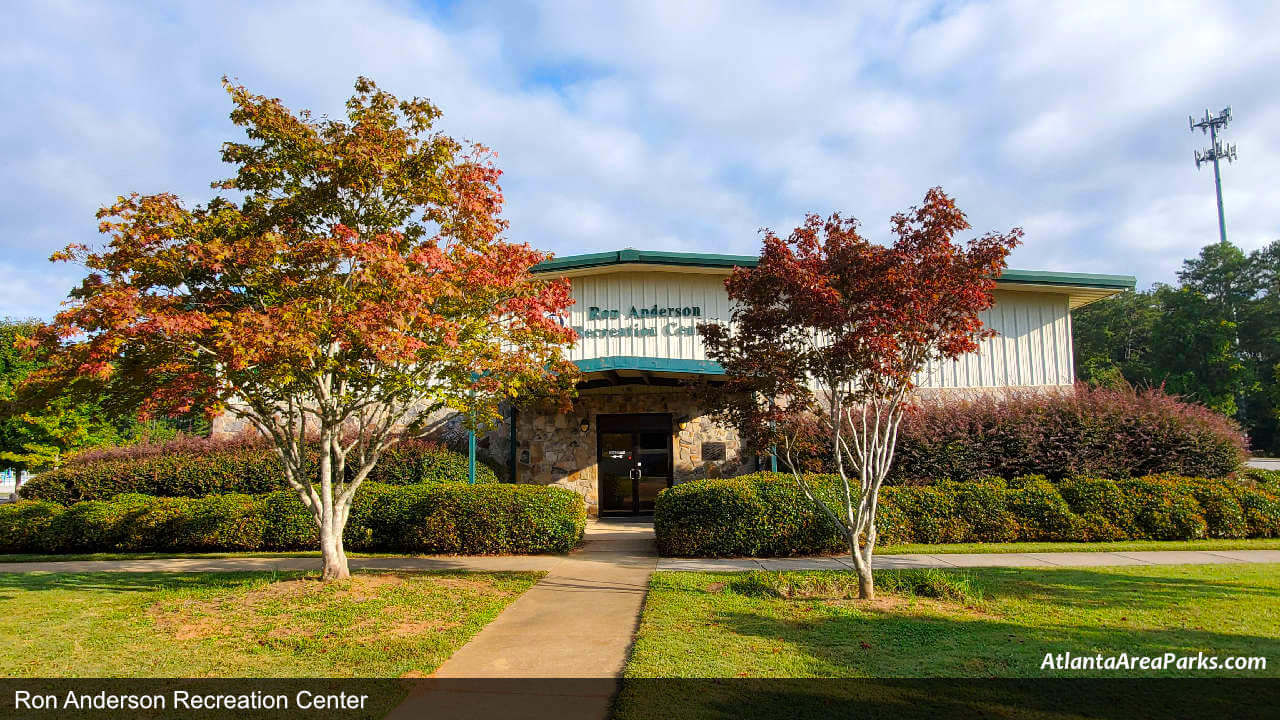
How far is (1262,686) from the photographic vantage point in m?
4.59

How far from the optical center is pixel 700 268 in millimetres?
16859

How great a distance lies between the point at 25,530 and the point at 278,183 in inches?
366

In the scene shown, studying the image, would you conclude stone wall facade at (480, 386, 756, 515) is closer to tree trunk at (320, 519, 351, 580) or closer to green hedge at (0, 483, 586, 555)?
green hedge at (0, 483, 586, 555)

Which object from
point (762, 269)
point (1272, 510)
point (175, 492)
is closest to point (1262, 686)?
point (762, 269)

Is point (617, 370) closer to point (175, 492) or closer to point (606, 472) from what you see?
point (606, 472)

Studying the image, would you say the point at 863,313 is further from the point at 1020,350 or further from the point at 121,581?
the point at 1020,350

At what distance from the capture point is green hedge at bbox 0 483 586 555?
11.3 m

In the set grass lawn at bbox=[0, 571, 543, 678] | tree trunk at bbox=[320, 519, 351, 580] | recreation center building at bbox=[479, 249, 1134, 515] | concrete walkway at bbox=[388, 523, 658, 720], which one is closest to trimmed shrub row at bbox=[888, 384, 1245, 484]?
recreation center building at bbox=[479, 249, 1134, 515]

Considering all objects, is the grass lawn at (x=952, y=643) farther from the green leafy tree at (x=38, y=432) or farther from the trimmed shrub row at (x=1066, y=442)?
the green leafy tree at (x=38, y=432)

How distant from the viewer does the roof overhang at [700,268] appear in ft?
54.4

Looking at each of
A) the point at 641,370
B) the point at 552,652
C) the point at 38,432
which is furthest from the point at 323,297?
the point at 38,432

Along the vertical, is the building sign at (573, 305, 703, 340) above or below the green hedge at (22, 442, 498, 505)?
above

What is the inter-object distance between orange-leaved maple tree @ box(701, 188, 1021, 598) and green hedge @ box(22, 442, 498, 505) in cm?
841

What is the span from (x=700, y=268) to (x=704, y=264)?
0.52 ft
